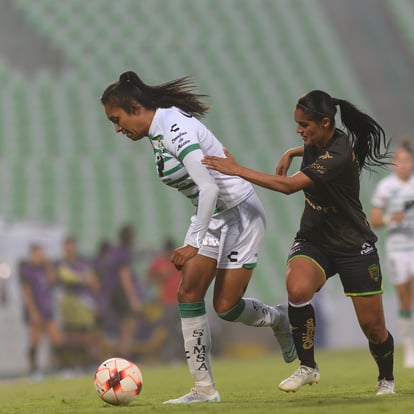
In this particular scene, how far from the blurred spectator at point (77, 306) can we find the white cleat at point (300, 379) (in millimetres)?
7541

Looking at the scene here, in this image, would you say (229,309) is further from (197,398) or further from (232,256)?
(197,398)

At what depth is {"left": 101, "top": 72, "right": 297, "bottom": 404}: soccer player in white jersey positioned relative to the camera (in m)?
6.18

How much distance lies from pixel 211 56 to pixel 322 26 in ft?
13.0

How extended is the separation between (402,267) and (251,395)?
4777 mm

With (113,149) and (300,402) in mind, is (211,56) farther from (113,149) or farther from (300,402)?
(300,402)

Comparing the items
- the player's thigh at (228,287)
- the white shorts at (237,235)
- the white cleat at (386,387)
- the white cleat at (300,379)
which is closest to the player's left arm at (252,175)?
the white shorts at (237,235)

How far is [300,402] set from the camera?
630 centimetres

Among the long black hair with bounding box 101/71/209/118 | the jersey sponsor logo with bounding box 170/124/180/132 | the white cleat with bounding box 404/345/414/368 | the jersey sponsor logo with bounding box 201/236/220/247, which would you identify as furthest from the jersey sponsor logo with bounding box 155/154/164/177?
the white cleat with bounding box 404/345/414/368

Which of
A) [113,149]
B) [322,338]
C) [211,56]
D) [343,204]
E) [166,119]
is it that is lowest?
[322,338]

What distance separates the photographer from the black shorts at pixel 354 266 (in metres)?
6.55

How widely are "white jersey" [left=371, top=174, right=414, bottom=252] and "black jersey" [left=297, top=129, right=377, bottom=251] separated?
202 inches

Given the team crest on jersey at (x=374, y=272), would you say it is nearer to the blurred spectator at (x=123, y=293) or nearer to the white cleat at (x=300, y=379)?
the white cleat at (x=300, y=379)

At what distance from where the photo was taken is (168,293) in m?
15.7

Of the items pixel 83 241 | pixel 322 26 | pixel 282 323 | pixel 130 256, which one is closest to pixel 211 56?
pixel 322 26
